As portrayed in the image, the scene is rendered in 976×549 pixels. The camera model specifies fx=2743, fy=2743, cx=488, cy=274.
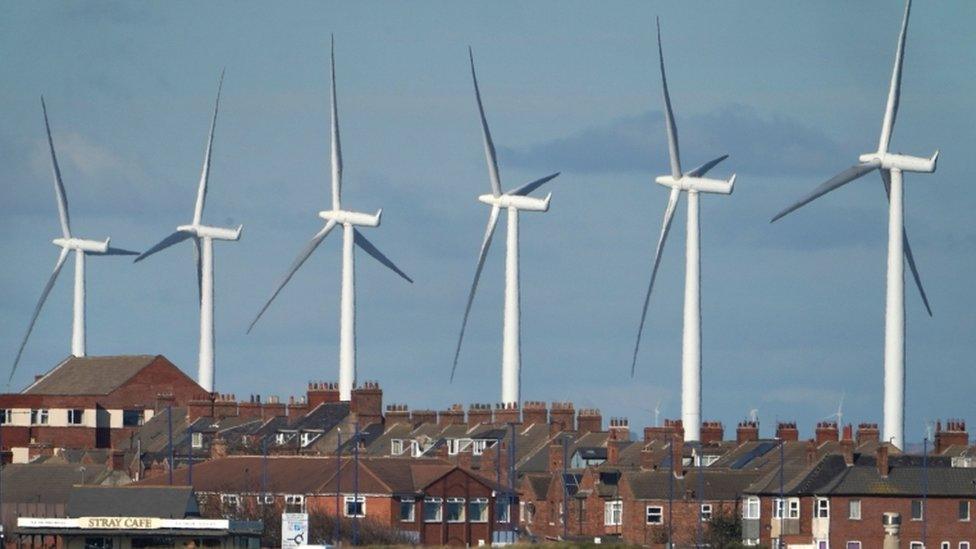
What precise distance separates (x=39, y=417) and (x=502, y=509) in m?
63.7

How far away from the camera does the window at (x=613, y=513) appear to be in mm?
150625

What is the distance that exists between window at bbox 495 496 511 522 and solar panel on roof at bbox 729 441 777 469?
18304mm

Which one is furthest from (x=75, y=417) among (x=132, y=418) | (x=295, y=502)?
(x=295, y=502)

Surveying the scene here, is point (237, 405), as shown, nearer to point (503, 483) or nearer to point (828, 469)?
point (503, 483)

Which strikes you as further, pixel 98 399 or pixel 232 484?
pixel 98 399

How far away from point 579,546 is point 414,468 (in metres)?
37.3

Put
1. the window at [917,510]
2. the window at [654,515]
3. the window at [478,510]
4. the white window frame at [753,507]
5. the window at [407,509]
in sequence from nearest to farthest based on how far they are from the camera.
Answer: the window at [917,510], the window at [407,509], the window at [478,510], the white window frame at [753,507], the window at [654,515]

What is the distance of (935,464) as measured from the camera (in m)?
145

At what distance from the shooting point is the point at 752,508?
145m

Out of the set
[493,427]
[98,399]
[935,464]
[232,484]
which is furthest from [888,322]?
[98,399]

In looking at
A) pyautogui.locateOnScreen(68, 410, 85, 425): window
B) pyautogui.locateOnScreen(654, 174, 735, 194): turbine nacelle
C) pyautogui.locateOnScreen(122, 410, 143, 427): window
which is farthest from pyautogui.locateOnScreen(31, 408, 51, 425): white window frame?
pyautogui.locateOnScreen(654, 174, 735, 194): turbine nacelle

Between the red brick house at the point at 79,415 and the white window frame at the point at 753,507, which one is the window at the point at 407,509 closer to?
the white window frame at the point at 753,507

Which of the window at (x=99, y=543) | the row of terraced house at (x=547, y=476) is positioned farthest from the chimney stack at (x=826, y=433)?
the window at (x=99, y=543)

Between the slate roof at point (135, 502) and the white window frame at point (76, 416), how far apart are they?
69.3m
